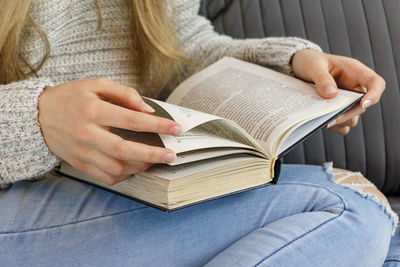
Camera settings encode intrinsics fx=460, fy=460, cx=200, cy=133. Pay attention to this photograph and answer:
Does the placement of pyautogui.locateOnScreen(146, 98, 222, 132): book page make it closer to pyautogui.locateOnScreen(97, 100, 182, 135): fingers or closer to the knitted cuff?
pyautogui.locateOnScreen(97, 100, 182, 135): fingers

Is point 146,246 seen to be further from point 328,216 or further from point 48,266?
point 328,216

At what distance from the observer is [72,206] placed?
628 millimetres

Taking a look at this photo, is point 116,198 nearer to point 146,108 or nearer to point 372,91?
point 146,108

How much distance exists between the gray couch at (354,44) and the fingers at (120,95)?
2.06 feet

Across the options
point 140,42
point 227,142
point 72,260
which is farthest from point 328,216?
point 140,42

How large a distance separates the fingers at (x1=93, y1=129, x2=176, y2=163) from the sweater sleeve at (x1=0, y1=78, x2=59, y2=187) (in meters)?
0.13

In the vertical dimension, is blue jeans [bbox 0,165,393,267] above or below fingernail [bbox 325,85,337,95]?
below

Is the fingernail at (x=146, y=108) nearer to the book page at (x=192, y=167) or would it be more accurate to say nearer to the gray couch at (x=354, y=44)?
the book page at (x=192, y=167)

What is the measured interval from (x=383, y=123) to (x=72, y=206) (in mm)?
750

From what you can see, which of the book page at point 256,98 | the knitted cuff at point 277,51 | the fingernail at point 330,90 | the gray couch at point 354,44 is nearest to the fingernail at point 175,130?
the book page at point 256,98

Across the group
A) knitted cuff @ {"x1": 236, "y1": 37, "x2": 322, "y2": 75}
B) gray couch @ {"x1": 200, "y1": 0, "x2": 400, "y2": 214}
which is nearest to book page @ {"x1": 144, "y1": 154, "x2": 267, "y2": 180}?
knitted cuff @ {"x1": 236, "y1": 37, "x2": 322, "y2": 75}

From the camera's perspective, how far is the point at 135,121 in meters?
0.51

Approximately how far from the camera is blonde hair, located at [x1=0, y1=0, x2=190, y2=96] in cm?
69

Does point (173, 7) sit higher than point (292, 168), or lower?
higher
